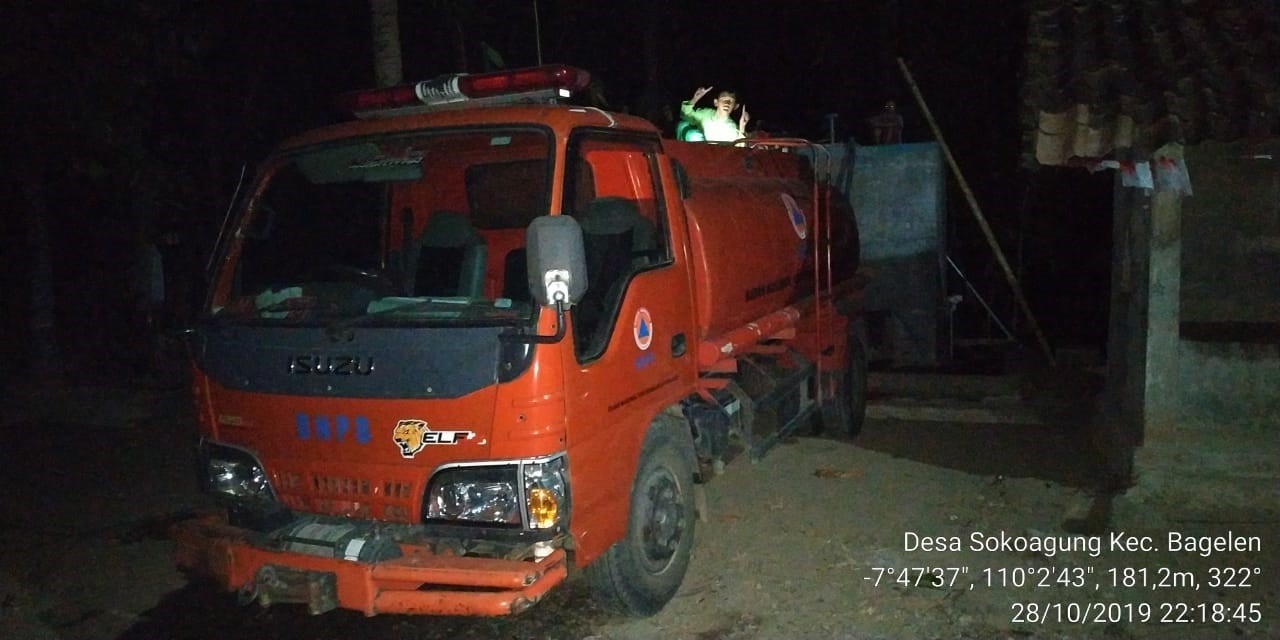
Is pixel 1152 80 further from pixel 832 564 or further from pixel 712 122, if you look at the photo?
pixel 832 564

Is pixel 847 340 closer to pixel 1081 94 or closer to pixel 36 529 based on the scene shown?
pixel 1081 94

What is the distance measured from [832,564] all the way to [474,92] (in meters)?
3.21

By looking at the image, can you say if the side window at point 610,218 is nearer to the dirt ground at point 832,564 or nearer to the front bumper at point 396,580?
the front bumper at point 396,580

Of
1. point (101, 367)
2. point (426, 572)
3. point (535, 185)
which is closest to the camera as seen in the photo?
point (426, 572)

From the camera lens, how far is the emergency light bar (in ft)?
14.7

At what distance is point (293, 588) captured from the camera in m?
3.99

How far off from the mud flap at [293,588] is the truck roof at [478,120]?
Result: 2.01 metres

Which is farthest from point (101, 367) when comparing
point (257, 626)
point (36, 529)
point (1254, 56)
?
point (1254, 56)

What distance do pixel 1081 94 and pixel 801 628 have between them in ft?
12.1

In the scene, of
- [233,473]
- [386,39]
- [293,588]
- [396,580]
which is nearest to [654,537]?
[396,580]

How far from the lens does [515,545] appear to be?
3953mm

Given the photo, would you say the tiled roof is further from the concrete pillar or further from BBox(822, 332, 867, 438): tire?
BBox(822, 332, 867, 438): tire

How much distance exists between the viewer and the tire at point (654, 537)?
458 centimetres

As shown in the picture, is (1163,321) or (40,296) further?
Answer: (40,296)
